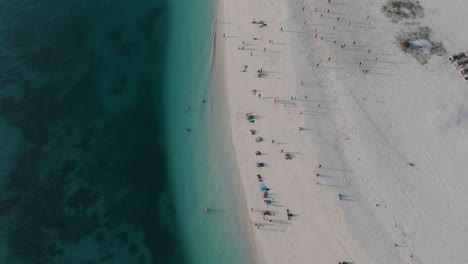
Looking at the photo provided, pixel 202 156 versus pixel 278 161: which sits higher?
pixel 278 161

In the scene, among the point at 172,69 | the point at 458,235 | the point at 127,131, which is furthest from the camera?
the point at 172,69

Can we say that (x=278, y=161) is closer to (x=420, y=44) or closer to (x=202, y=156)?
(x=202, y=156)

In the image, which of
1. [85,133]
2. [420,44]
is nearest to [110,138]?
[85,133]

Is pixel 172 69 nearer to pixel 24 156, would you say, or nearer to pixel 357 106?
pixel 24 156

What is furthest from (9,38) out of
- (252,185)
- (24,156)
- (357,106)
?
(357,106)

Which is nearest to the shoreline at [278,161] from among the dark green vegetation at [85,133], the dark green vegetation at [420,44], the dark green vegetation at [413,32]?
the dark green vegetation at [85,133]

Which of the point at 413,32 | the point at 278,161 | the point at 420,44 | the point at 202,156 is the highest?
the point at 413,32

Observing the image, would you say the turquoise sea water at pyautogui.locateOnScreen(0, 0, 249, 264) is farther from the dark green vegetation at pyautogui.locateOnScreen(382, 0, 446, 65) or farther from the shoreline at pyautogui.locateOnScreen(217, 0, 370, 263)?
the dark green vegetation at pyautogui.locateOnScreen(382, 0, 446, 65)

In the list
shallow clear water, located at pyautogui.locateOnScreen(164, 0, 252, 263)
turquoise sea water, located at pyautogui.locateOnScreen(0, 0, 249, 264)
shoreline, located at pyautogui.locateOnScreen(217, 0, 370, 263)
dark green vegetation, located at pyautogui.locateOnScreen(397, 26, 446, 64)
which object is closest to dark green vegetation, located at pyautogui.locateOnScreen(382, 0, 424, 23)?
dark green vegetation, located at pyautogui.locateOnScreen(397, 26, 446, 64)
